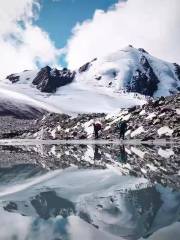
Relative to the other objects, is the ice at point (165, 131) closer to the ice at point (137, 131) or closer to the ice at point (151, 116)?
the ice at point (137, 131)

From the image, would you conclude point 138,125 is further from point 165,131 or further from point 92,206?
point 92,206

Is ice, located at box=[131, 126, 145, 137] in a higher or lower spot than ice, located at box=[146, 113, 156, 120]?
lower

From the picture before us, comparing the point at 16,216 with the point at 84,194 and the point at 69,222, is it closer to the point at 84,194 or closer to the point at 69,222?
the point at 69,222

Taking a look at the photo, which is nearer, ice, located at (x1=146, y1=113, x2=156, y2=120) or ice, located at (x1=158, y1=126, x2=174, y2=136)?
ice, located at (x1=158, y1=126, x2=174, y2=136)

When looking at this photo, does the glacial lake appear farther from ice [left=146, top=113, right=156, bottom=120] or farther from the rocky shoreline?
ice [left=146, top=113, right=156, bottom=120]

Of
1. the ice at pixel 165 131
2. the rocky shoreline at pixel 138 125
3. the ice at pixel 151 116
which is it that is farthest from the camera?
the ice at pixel 151 116

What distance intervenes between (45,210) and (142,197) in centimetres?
208

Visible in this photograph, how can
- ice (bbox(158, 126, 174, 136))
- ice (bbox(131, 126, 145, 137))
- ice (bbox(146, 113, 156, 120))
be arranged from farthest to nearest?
ice (bbox(146, 113, 156, 120)) → ice (bbox(131, 126, 145, 137)) → ice (bbox(158, 126, 174, 136))

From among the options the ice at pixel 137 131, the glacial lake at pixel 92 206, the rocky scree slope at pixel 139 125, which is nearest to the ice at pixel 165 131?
the rocky scree slope at pixel 139 125

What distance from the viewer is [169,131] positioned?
33625 mm

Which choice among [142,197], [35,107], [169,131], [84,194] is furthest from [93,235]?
[35,107]

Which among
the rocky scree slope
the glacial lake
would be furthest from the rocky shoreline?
the glacial lake

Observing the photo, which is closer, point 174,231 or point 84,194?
point 174,231

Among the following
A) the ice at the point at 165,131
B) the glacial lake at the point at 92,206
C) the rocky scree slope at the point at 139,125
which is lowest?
the glacial lake at the point at 92,206
